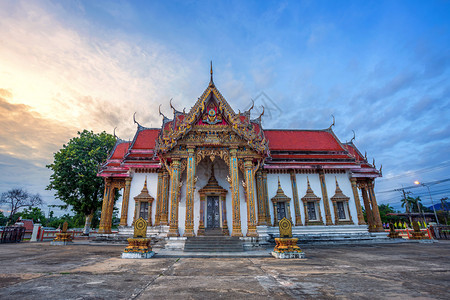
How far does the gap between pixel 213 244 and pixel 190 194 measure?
2.71m

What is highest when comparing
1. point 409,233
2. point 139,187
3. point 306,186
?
point 139,187

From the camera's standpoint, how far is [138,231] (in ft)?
27.2

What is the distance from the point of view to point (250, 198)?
38.5 feet

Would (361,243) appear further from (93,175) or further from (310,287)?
(93,175)

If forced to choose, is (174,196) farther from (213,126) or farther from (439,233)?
(439,233)

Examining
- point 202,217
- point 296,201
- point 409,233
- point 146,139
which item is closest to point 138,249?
point 202,217

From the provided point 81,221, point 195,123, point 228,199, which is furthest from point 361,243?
point 81,221

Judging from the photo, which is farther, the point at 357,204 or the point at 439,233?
the point at 439,233

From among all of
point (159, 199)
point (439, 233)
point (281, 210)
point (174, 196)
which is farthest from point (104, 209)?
point (439, 233)

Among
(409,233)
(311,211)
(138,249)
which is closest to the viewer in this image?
(138,249)

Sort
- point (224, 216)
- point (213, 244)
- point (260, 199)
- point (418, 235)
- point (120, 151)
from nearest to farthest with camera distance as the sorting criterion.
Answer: point (213, 244)
point (224, 216)
point (260, 199)
point (418, 235)
point (120, 151)

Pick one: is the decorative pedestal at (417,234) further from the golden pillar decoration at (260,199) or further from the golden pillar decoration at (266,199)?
the golden pillar decoration at (260,199)

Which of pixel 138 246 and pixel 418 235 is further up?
pixel 138 246

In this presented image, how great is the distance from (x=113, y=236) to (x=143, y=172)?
4.39 m
